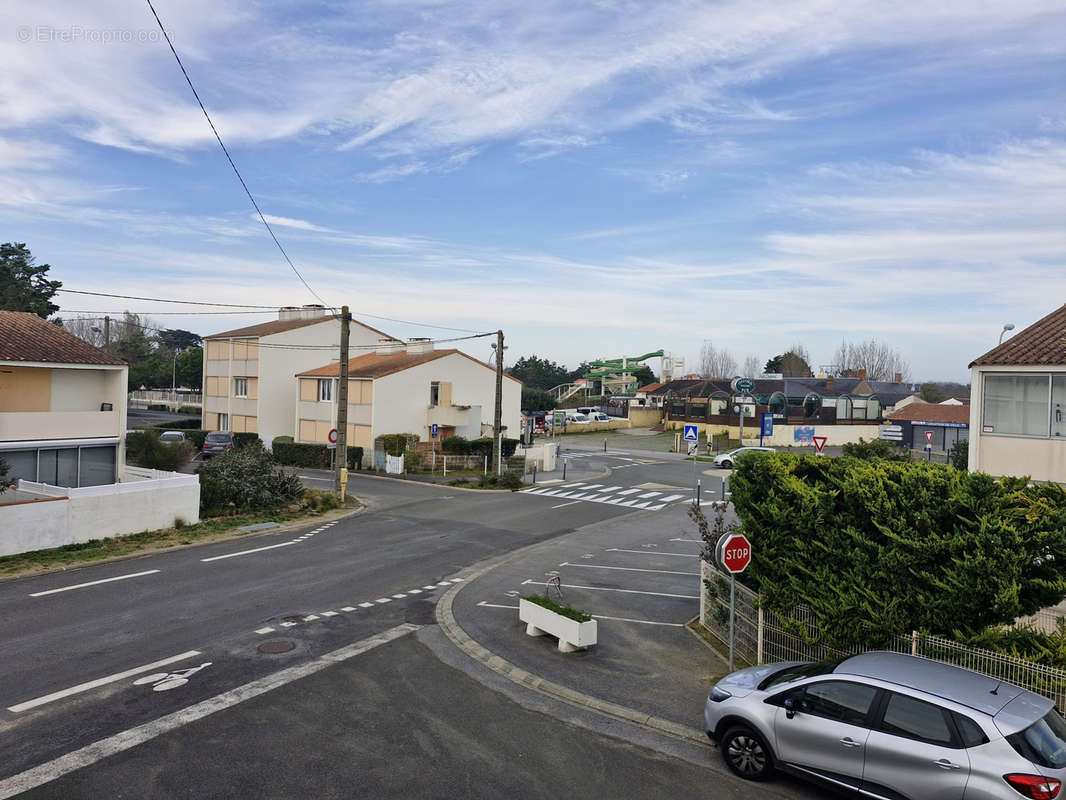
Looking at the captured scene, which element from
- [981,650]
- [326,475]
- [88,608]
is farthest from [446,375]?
[981,650]

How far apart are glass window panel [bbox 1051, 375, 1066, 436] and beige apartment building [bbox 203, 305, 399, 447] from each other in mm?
41799

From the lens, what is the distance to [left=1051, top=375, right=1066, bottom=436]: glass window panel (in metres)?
14.2

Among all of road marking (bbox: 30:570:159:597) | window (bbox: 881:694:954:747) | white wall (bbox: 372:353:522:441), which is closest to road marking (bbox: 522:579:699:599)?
road marking (bbox: 30:570:159:597)

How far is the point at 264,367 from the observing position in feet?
155

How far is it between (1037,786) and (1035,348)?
11.6 meters

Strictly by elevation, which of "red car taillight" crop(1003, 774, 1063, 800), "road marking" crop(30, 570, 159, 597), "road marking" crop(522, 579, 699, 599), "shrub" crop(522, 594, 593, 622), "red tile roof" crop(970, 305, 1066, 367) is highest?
"red tile roof" crop(970, 305, 1066, 367)

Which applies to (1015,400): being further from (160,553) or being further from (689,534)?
(160,553)

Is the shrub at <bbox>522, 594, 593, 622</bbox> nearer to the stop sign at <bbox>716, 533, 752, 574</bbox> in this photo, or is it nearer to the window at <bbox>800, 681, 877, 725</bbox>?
the stop sign at <bbox>716, 533, 752, 574</bbox>

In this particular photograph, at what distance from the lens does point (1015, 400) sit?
15.0 m

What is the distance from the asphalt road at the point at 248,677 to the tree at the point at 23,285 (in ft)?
139

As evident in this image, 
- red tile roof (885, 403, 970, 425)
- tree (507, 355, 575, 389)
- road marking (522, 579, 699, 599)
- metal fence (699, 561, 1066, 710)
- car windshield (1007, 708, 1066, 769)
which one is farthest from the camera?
tree (507, 355, 575, 389)

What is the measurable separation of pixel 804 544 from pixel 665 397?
74013 millimetres

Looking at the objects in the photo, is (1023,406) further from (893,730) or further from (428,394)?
(428,394)

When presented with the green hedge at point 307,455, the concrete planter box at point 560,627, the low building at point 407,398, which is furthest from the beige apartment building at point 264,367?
the concrete planter box at point 560,627
